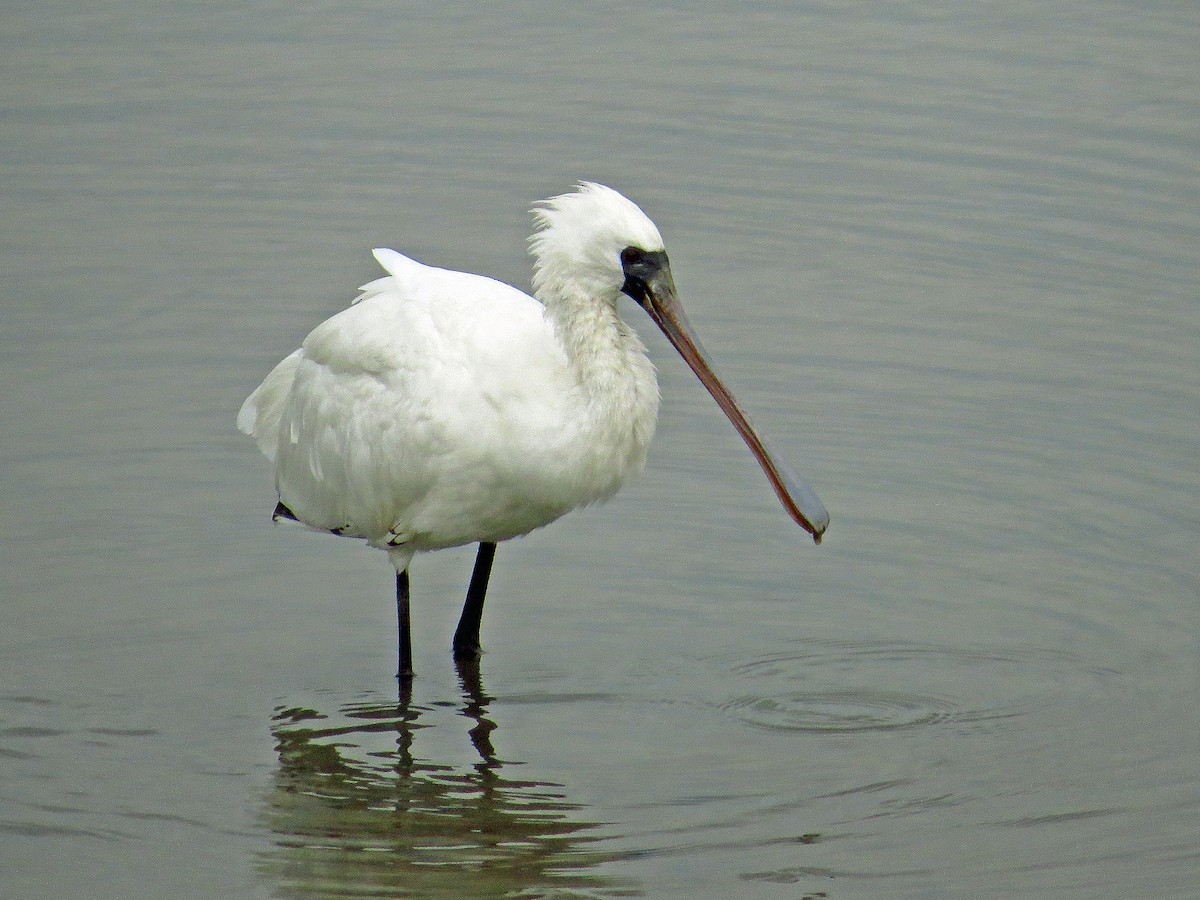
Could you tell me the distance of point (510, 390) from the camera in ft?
24.3

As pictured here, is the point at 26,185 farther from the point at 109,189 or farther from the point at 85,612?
the point at 85,612

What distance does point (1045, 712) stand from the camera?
783 cm

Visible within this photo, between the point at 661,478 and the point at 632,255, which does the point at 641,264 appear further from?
the point at 661,478

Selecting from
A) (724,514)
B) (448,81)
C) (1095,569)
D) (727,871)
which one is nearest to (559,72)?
(448,81)

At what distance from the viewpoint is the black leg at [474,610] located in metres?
8.34

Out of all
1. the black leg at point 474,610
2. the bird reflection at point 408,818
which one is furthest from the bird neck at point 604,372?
the bird reflection at point 408,818

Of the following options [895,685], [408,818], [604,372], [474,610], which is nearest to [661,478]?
[474,610]

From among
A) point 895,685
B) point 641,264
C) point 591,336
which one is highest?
point 641,264

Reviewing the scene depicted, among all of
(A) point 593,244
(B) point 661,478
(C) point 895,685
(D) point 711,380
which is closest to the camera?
(A) point 593,244

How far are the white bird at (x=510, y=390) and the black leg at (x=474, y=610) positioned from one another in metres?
0.31

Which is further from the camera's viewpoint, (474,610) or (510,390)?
(474,610)

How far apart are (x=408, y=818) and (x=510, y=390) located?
151 centimetres

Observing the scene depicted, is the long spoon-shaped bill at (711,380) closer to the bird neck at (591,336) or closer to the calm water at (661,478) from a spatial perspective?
the bird neck at (591,336)

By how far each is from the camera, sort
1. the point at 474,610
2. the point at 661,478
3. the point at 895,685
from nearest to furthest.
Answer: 1. the point at 895,685
2. the point at 474,610
3. the point at 661,478
